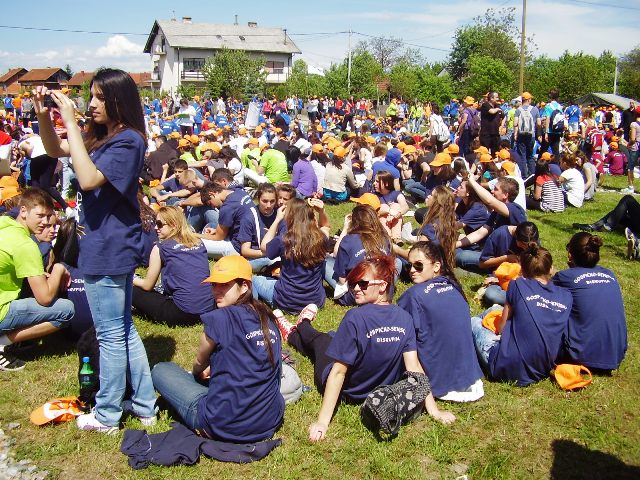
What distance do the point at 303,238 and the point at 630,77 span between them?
205 feet

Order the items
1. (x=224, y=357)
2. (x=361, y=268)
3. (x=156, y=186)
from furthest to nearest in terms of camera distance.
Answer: (x=156, y=186), (x=361, y=268), (x=224, y=357)

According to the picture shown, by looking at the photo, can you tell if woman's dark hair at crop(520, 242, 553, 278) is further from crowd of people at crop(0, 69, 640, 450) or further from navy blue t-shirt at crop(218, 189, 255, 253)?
navy blue t-shirt at crop(218, 189, 255, 253)

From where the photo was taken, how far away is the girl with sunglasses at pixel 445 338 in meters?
4.30

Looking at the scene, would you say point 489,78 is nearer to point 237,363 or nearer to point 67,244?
point 67,244

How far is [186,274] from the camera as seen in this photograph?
5816 mm

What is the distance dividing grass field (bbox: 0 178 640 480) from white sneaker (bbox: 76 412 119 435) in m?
0.05

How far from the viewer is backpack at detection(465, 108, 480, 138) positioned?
52.0ft

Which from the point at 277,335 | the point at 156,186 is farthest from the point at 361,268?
the point at 156,186

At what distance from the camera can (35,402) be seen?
14.6 ft

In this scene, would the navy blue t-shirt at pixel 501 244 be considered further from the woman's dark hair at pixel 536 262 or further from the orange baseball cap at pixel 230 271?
the orange baseball cap at pixel 230 271

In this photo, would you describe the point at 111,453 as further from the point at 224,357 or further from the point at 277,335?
the point at 277,335

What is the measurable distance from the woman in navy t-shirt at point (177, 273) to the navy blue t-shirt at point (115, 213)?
91.8 inches

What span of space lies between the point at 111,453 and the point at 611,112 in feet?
96.4

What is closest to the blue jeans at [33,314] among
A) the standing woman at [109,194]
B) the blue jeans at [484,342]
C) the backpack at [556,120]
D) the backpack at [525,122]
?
the standing woman at [109,194]
